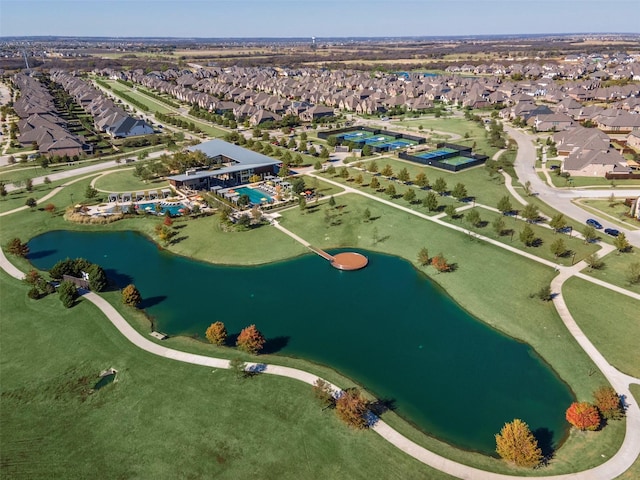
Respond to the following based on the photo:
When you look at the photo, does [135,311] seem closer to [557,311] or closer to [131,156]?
[557,311]

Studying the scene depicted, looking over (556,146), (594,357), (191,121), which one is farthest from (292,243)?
(191,121)

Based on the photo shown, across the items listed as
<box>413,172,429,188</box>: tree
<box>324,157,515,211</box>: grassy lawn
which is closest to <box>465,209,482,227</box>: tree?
<box>324,157,515,211</box>: grassy lawn

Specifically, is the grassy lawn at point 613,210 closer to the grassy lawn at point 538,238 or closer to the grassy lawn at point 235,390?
the grassy lawn at point 538,238

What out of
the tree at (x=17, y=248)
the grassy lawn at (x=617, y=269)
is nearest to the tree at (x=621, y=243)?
the grassy lawn at (x=617, y=269)

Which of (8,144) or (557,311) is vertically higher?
(8,144)

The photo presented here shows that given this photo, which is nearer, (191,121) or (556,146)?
(556,146)

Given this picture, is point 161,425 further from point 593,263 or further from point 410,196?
point 410,196
